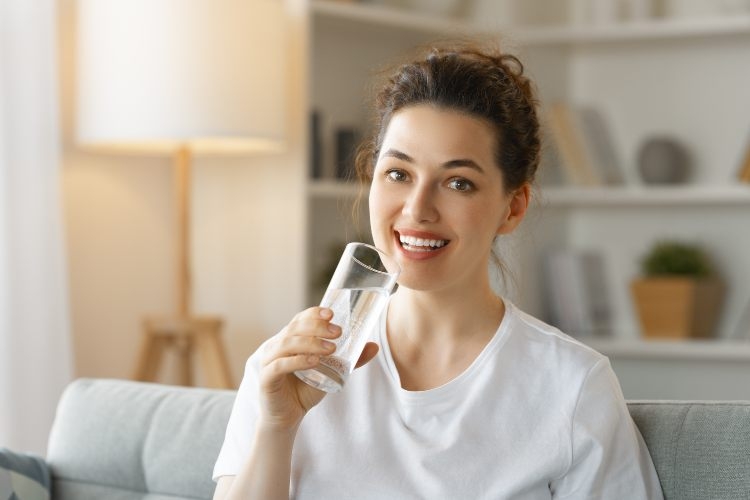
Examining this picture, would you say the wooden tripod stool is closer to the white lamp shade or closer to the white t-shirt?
the white lamp shade

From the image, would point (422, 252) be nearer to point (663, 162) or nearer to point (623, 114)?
point (663, 162)

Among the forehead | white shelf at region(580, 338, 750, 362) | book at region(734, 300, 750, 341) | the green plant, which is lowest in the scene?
white shelf at region(580, 338, 750, 362)

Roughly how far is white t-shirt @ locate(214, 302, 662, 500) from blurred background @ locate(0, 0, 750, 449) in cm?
155

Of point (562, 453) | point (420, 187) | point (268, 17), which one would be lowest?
point (562, 453)

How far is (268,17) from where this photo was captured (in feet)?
10.6

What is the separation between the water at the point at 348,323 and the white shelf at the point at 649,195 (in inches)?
89.7

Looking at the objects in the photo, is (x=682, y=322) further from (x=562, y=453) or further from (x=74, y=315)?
(x=562, y=453)

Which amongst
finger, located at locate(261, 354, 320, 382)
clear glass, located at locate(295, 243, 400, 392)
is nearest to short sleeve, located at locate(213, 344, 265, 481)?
finger, located at locate(261, 354, 320, 382)

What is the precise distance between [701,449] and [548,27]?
269cm

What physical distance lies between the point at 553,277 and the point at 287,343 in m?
2.60

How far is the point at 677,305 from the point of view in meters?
3.72

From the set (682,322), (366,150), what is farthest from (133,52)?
(682,322)

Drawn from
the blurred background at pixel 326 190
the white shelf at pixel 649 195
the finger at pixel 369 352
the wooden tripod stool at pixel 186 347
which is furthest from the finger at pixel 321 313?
the white shelf at pixel 649 195

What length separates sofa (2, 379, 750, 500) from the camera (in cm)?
181
